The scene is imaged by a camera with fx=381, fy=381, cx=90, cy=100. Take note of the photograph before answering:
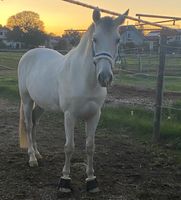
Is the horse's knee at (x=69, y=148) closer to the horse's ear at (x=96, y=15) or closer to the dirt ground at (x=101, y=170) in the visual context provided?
the dirt ground at (x=101, y=170)

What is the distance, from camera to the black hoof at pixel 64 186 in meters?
4.05

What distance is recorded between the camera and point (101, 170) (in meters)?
4.86

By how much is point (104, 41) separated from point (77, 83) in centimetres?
63

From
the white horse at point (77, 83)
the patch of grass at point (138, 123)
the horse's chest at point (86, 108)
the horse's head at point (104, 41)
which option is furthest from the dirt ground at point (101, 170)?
the horse's head at point (104, 41)

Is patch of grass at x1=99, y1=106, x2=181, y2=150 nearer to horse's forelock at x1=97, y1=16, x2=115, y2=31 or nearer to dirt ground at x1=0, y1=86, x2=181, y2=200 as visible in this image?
dirt ground at x1=0, y1=86, x2=181, y2=200

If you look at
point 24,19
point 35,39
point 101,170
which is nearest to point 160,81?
point 101,170

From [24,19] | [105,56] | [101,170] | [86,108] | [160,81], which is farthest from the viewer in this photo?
[24,19]

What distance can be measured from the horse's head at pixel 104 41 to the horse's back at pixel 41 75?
→ 3.57 feet

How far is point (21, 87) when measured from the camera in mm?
5664

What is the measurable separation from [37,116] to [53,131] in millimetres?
1436

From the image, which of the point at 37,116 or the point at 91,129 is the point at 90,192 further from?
the point at 37,116

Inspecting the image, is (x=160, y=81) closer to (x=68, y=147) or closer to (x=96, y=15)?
(x=68, y=147)

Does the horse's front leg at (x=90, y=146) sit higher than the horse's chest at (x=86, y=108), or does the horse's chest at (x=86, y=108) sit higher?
the horse's chest at (x=86, y=108)

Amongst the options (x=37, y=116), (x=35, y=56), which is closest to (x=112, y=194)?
(x=37, y=116)
